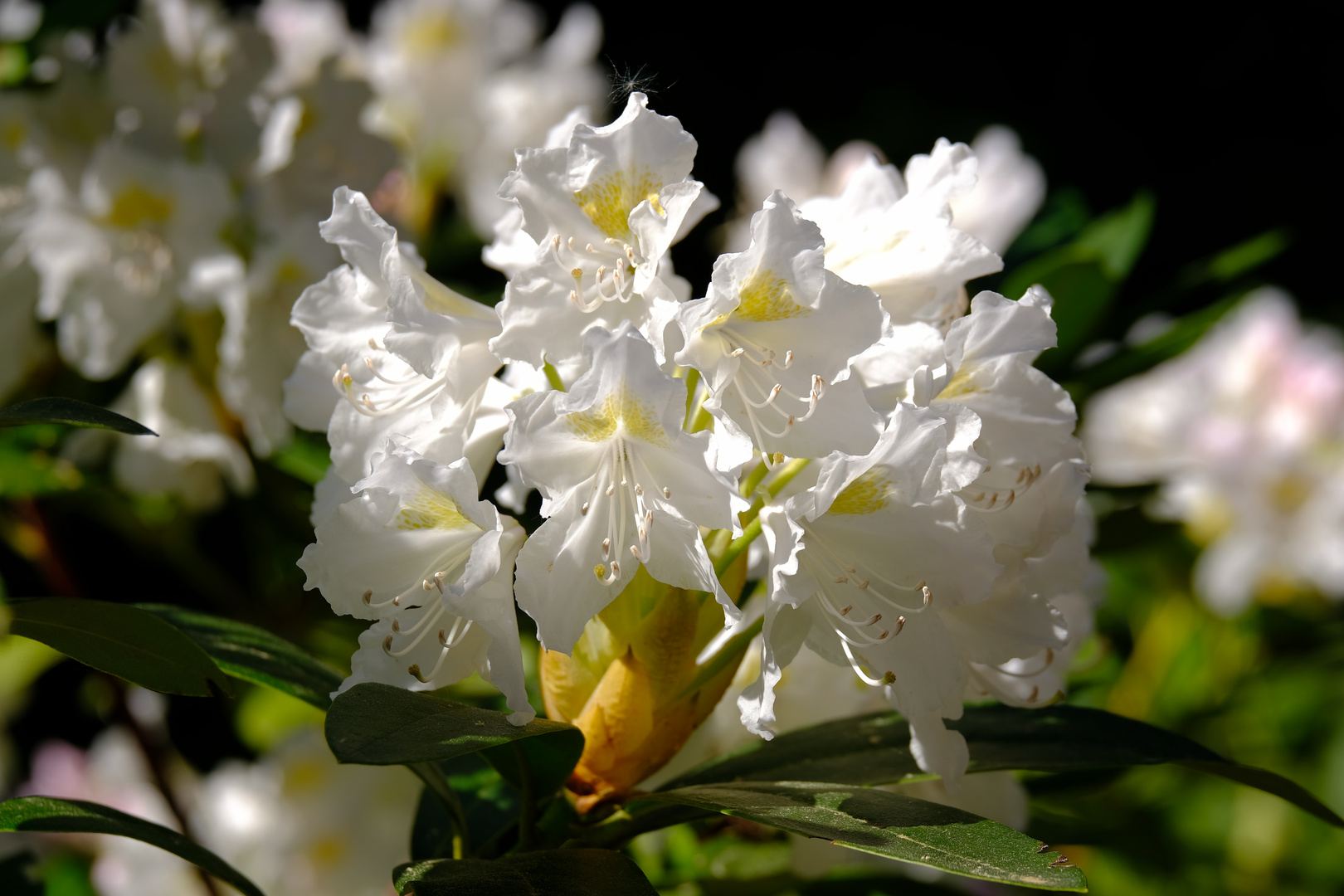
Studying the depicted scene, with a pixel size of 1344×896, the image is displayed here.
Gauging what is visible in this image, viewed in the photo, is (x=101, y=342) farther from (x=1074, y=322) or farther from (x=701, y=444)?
(x=1074, y=322)

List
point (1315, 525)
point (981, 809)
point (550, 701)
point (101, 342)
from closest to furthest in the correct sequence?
point (550, 701), point (981, 809), point (101, 342), point (1315, 525)

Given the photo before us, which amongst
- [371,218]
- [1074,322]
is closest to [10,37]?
[371,218]

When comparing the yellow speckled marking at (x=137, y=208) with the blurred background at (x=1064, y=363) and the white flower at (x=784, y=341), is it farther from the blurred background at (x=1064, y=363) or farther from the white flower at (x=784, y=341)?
the white flower at (x=784, y=341)

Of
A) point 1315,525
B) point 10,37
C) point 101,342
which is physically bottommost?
point 1315,525

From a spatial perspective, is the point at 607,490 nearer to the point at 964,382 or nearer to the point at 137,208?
the point at 964,382

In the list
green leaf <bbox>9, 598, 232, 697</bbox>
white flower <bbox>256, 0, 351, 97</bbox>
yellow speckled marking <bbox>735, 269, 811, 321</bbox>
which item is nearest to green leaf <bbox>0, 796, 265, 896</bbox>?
green leaf <bbox>9, 598, 232, 697</bbox>

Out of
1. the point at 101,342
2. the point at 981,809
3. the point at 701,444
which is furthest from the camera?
the point at 101,342
